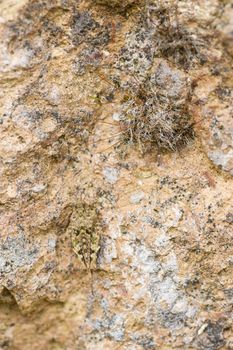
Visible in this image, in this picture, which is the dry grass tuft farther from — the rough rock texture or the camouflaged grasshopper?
the camouflaged grasshopper

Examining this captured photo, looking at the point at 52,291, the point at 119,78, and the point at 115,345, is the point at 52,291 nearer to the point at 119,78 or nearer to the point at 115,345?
the point at 115,345

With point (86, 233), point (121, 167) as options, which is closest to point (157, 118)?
point (121, 167)

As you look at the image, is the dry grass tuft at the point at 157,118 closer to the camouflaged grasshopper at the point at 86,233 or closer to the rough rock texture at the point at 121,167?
the rough rock texture at the point at 121,167

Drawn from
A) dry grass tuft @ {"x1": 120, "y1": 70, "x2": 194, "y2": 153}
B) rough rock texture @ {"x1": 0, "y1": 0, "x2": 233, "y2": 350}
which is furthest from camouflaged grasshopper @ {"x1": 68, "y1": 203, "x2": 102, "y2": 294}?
dry grass tuft @ {"x1": 120, "y1": 70, "x2": 194, "y2": 153}

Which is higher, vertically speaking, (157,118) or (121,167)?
(157,118)

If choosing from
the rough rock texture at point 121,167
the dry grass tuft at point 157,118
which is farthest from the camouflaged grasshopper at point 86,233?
the dry grass tuft at point 157,118

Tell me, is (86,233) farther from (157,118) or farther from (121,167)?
(157,118)

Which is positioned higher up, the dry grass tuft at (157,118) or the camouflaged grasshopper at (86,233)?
the dry grass tuft at (157,118)

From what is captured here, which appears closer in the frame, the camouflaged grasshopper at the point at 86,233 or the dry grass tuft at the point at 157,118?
the dry grass tuft at the point at 157,118

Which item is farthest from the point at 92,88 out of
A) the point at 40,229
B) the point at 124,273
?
the point at 124,273
